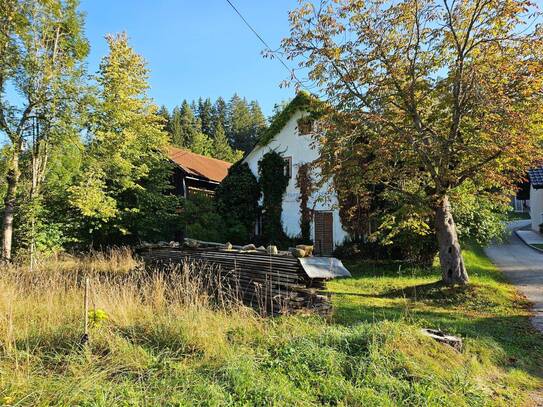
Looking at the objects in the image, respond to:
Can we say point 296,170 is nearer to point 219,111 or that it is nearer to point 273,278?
point 273,278

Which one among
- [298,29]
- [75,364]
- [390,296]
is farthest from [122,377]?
[298,29]

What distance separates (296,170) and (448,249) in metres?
12.0

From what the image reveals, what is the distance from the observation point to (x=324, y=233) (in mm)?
20516

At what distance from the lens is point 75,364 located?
4004mm

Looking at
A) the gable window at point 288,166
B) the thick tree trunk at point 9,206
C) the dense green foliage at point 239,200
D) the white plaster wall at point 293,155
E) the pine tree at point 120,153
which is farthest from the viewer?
the gable window at point 288,166

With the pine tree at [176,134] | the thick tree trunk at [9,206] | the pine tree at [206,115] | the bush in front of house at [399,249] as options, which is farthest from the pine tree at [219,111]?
the thick tree trunk at [9,206]

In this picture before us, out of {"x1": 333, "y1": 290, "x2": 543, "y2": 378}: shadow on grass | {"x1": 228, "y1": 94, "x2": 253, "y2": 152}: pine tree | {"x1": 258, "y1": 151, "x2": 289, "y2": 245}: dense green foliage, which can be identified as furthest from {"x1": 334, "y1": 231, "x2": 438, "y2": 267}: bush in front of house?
{"x1": 228, "y1": 94, "x2": 253, "y2": 152}: pine tree

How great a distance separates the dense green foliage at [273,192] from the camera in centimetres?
2172

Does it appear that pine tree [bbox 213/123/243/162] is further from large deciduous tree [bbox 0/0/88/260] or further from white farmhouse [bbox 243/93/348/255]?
large deciduous tree [bbox 0/0/88/260]

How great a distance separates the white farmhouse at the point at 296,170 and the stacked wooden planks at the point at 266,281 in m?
10.4

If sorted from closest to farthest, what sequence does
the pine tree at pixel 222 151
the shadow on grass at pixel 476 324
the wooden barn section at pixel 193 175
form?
1. the shadow on grass at pixel 476 324
2. the wooden barn section at pixel 193 175
3. the pine tree at pixel 222 151

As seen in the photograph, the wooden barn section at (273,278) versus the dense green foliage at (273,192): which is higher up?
the dense green foliage at (273,192)

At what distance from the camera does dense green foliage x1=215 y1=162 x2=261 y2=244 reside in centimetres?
2203

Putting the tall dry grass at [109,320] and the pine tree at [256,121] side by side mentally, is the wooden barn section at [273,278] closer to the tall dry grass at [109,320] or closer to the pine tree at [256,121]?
the tall dry grass at [109,320]
